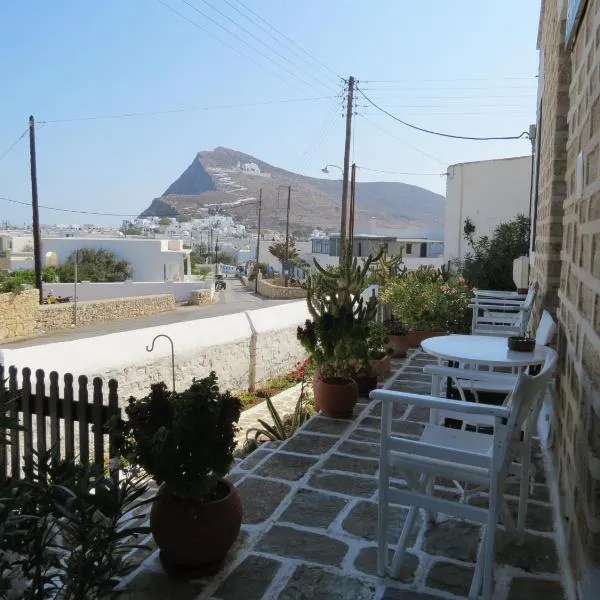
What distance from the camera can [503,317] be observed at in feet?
19.5

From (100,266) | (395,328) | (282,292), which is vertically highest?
(395,328)

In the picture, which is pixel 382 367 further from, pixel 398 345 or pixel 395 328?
pixel 395 328

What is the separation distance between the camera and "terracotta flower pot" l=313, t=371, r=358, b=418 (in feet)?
13.9

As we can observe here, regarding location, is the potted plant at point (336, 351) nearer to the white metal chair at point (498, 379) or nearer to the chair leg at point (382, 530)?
the white metal chair at point (498, 379)

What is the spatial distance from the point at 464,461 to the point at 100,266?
38176 mm

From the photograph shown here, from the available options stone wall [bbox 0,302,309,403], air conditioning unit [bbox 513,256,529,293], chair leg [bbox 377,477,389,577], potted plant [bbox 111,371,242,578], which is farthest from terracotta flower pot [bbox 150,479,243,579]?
air conditioning unit [bbox 513,256,529,293]

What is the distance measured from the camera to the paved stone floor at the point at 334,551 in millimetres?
2111

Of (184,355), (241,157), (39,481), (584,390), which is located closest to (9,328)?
(184,355)

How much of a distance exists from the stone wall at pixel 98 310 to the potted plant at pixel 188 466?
1895cm

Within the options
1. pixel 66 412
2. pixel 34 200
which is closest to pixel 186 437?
pixel 66 412

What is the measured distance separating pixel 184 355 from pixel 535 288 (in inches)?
147

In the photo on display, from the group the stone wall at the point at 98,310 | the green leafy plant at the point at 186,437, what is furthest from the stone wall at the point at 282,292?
the green leafy plant at the point at 186,437

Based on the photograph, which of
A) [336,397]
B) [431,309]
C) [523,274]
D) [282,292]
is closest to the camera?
[336,397]

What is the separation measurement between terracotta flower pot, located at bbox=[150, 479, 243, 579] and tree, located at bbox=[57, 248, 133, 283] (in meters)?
34.7
